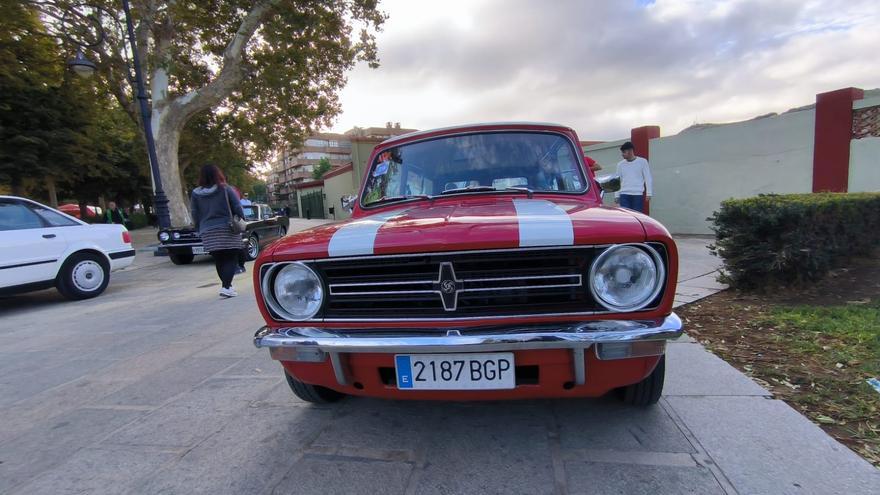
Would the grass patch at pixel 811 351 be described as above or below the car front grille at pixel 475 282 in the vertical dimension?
below

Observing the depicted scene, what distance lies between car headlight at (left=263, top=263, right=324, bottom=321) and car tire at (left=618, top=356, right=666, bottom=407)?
1572 millimetres

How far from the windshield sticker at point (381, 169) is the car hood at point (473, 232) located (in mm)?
1072

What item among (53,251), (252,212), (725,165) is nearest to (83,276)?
(53,251)

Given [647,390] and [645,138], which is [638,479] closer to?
[647,390]

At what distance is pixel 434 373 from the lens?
5.82ft

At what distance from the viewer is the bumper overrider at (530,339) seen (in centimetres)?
164

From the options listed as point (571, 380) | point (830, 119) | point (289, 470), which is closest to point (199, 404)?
point (289, 470)

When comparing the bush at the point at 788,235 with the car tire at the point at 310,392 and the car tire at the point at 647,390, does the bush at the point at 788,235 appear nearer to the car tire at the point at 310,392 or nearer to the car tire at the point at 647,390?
the car tire at the point at 647,390

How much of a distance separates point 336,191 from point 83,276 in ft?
92.0

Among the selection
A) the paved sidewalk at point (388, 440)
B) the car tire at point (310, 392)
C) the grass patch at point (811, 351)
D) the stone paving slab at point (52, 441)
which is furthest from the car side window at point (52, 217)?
the grass patch at point (811, 351)

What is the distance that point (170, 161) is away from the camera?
13781 mm

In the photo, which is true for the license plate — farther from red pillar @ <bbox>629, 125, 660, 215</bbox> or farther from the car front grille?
red pillar @ <bbox>629, 125, 660, 215</bbox>

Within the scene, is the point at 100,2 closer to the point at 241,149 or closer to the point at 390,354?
the point at 241,149

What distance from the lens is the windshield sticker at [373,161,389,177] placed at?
320cm
